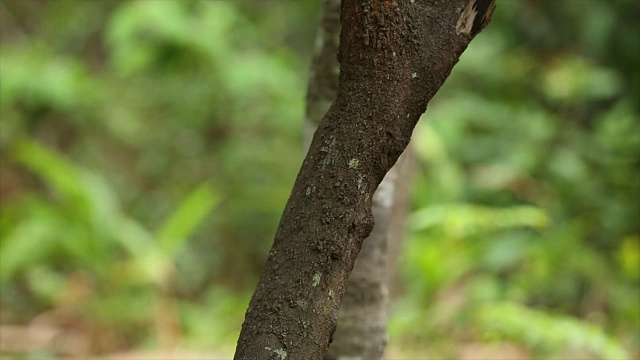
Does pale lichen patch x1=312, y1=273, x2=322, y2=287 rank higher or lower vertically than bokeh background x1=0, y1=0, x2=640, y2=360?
lower

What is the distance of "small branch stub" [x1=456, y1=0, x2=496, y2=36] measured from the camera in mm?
718

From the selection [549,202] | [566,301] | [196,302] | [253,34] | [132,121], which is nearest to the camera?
[566,301]

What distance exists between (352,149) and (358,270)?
47 cm

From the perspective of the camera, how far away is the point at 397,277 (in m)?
2.81

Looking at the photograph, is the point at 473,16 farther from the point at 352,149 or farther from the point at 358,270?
the point at 358,270

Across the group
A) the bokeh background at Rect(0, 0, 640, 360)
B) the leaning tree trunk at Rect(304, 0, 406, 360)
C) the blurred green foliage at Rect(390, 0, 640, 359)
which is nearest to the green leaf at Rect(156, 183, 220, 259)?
the bokeh background at Rect(0, 0, 640, 360)

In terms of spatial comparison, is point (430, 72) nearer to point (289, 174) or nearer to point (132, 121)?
point (289, 174)

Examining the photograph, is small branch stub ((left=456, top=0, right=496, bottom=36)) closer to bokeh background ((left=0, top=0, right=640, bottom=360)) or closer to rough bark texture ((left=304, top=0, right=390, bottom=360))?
rough bark texture ((left=304, top=0, right=390, bottom=360))

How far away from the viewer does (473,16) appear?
725 mm

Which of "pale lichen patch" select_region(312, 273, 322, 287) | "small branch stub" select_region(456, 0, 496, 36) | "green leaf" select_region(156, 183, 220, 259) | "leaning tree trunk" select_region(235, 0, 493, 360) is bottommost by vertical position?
"pale lichen patch" select_region(312, 273, 322, 287)

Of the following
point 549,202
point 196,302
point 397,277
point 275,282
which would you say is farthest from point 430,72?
point 196,302

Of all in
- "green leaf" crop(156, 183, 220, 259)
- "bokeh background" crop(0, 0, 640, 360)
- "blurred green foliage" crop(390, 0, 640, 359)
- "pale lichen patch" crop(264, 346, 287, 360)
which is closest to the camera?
"pale lichen patch" crop(264, 346, 287, 360)

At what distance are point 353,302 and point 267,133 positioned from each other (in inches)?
120

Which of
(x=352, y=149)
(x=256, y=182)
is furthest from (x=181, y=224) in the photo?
(x=352, y=149)
